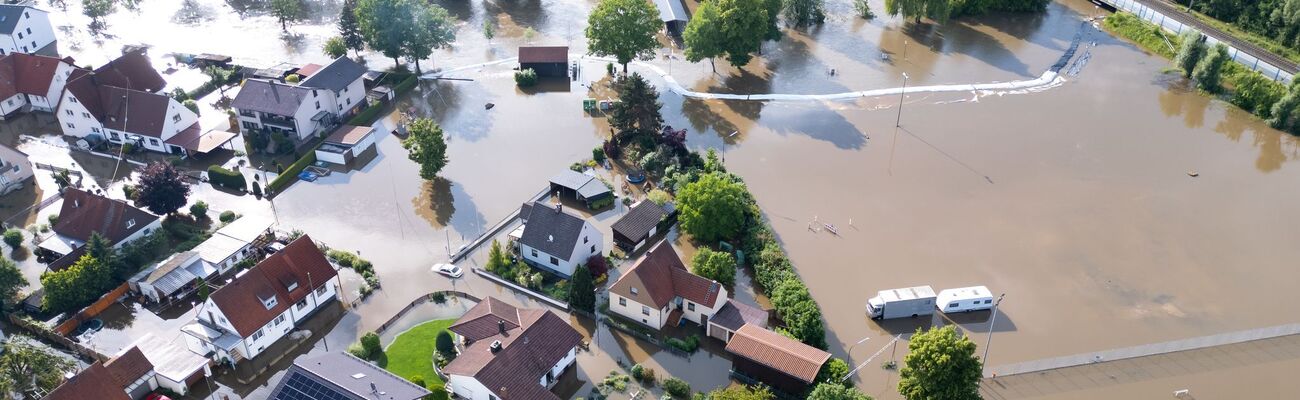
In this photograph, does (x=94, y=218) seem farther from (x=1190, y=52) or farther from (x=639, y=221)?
(x=1190, y=52)

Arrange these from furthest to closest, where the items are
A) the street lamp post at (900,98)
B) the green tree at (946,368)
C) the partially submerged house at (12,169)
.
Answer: the street lamp post at (900,98)
the partially submerged house at (12,169)
the green tree at (946,368)

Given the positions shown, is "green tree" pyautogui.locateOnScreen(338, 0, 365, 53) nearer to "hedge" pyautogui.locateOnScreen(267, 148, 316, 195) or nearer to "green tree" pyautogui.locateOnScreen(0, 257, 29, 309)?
"hedge" pyautogui.locateOnScreen(267, 148, 316, 195)

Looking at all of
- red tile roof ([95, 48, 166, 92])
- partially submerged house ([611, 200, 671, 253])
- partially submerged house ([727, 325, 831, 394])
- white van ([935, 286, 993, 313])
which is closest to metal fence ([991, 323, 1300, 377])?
white van ([935, 286, 993, 313])

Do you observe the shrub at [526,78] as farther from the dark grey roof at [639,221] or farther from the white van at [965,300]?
the white van at [965,300]

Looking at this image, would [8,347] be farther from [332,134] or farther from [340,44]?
[340,44]

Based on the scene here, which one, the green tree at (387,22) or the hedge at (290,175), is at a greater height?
the green tree at (387,22)

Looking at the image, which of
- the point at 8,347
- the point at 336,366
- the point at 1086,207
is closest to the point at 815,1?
the point at 1086,207

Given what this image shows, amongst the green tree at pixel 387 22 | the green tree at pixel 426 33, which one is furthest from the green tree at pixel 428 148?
the green tree at pixel 387 22

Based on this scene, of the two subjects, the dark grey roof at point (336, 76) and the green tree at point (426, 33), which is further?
the green tree at point (426, 33)
